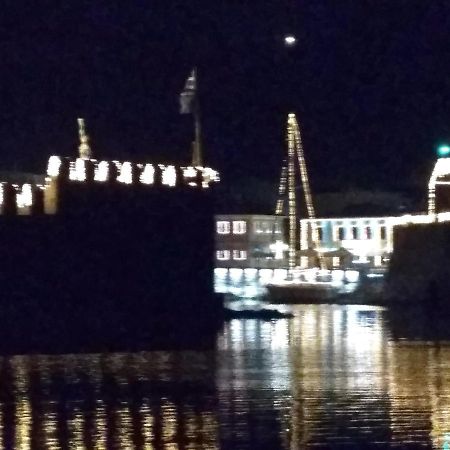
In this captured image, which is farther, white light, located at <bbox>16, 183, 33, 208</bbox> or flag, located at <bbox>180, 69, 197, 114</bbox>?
flag, located at <bbox>180, 69, 197, 114</bbox>

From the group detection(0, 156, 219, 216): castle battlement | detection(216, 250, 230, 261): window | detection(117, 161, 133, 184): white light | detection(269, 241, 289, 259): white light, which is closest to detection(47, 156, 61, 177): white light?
detection(0, 156, 219, 216): castle battlement

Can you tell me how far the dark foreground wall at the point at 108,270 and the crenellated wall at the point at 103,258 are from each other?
0.02m

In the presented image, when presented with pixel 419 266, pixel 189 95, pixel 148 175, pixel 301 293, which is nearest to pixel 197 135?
pixel 189 95

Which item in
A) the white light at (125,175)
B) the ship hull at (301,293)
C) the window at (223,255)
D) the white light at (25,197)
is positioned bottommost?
the ship hull at (301,293)

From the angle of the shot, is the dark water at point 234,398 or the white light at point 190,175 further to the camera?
the white light at point 190,175

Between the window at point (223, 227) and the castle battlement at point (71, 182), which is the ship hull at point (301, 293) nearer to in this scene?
the window at point (223, 227)

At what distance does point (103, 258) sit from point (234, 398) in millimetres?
7885

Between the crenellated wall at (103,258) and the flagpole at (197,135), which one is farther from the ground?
the flagpole at (197,135)

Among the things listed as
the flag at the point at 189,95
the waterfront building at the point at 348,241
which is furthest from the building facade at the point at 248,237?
the flag at the point at 189,95

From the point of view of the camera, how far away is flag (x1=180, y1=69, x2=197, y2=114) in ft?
95.7

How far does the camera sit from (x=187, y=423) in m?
12.9

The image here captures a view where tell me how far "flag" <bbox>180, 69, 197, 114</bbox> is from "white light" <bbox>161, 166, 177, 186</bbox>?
255 inches

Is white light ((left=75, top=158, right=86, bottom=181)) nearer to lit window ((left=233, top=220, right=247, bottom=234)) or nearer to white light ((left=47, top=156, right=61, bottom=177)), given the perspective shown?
white light ((left=47, top=156, right=61, bottom=177))

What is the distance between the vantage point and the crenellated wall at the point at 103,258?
21.9 metres
